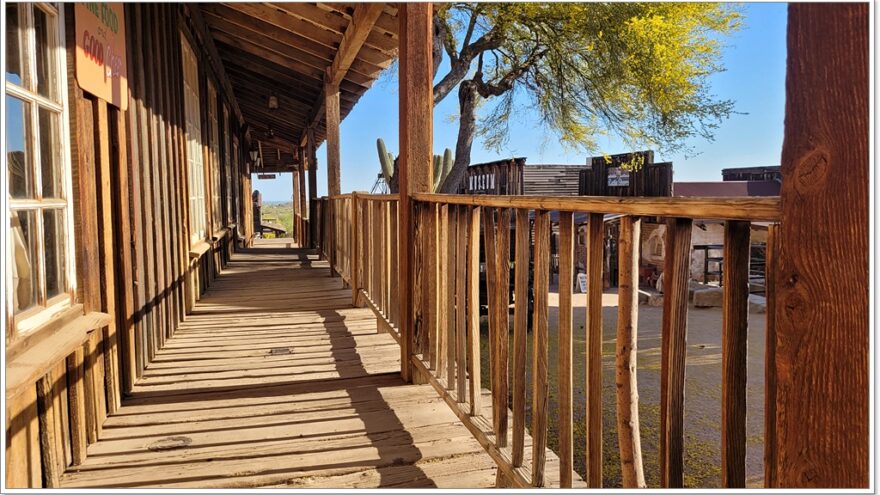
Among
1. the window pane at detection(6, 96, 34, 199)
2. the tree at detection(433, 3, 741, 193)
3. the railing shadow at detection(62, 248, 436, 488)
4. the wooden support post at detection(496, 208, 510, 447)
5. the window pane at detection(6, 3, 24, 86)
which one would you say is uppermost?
the tree at detection(433, 3, 741, 193)

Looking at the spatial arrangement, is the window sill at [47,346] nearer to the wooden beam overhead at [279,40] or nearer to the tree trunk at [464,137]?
the wooden beam overhead at [279,40]

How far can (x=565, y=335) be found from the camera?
61.2 inches

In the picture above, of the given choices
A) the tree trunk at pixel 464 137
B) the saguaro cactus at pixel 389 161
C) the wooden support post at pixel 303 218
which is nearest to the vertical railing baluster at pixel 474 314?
the tree trunk at pixel 464 137

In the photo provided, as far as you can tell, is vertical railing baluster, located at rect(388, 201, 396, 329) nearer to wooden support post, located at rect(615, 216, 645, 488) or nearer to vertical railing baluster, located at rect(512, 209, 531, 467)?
vertical railing baluster, located at rect(512, 209, 531, 467)

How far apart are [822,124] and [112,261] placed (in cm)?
263

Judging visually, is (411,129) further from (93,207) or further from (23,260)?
(23,260)

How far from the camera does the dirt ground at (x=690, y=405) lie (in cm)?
531

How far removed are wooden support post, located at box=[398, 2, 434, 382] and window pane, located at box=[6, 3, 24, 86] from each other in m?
1.67

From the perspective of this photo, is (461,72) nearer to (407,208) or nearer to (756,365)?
(756,365)

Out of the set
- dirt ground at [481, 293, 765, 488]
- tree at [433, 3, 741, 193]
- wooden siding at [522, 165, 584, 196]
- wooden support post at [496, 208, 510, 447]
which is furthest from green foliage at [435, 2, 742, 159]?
wooden siding at [522, 165, 584, 196]

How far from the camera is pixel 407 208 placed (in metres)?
3.12

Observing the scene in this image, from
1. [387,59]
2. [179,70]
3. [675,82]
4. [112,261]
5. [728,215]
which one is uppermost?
[675,82]

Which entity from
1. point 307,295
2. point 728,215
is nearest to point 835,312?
point 728,215

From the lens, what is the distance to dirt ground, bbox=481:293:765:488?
17.4ft
